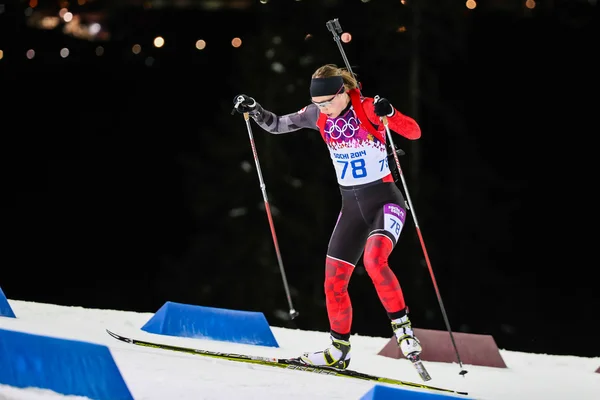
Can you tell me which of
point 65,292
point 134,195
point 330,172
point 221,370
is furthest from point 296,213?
point 221,370

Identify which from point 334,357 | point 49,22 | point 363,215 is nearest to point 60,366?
point 334,357

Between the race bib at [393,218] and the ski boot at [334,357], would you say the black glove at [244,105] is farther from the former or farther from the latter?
the ski boot at [334,357]

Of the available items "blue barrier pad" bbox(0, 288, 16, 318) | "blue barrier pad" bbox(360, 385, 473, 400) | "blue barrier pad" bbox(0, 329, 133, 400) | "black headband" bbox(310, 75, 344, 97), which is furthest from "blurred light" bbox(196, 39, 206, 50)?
"blue barrier pad" bbox(360, 385, 473, 400)

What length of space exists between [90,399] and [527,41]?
17.4 ft

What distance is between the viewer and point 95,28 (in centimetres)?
818

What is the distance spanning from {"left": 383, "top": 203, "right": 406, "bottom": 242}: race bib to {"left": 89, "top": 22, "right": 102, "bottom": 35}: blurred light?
15.6 feet

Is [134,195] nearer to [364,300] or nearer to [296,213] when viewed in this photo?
[296,213]

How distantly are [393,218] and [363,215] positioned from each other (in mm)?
155

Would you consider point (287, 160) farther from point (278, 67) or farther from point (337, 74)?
point (337, 74)

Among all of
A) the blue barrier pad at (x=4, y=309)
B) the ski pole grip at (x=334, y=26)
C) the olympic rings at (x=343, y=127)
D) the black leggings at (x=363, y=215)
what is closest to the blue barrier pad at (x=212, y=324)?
the blue barrier pad at (x=4, y=309)

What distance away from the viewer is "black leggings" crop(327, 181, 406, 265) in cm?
434

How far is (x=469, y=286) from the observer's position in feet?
26.2

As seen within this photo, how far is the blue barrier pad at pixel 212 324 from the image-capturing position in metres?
5.18

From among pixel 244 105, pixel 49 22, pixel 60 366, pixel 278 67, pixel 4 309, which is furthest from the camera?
pixel 278 67
